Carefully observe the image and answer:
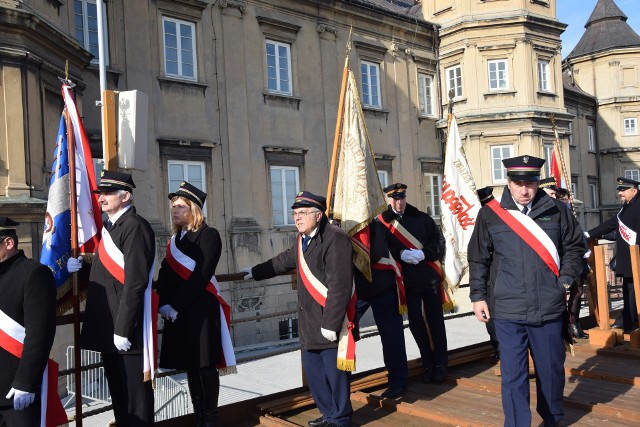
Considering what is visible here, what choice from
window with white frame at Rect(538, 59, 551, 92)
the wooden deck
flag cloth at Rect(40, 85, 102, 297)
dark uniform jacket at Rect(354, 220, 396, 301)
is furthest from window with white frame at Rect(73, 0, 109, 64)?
window with white frame at Rect(538, 59, 551, 92)

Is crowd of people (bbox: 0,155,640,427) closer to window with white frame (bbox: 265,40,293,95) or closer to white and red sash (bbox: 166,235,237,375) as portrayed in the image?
white and red sash (bbox: 166,235,237,375)

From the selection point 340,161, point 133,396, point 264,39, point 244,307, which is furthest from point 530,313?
point 264,39

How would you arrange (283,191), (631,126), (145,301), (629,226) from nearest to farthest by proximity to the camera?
(145,301)
(629,226)
(283,191)
(631,126)

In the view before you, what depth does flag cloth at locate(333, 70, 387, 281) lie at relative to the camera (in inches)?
224

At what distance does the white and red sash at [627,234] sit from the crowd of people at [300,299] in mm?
3442

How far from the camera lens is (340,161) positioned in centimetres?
616

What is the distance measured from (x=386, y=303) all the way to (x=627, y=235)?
3.82 metres

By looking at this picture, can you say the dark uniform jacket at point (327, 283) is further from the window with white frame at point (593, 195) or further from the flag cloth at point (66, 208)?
the window with white frame at point (593, 195)

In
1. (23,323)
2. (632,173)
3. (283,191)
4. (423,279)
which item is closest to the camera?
(23,323)

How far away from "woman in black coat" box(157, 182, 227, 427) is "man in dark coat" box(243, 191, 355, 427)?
722 mm

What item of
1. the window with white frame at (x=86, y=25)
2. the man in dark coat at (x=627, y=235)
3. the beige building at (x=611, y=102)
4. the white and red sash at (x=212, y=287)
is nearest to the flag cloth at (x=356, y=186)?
the white and red sash at (x=212, y=287)

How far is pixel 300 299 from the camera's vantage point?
5055 mm

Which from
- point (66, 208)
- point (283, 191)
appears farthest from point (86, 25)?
point (66, 208)

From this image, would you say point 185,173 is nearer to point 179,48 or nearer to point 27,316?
point 179,48
